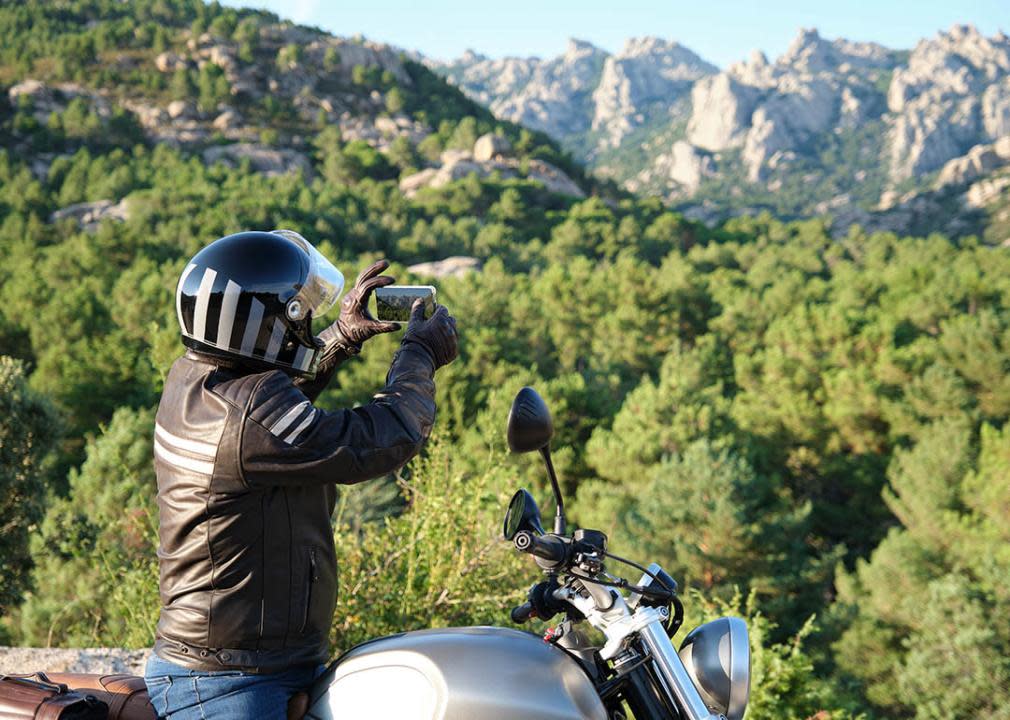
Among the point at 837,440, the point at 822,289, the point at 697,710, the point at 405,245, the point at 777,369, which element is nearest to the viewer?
the point at 697,710

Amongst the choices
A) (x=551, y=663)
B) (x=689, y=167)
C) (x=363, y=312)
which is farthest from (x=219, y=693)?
(x=689, y=167)

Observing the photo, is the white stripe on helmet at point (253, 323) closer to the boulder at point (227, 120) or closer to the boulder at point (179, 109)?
the boulder at point (227, 120)

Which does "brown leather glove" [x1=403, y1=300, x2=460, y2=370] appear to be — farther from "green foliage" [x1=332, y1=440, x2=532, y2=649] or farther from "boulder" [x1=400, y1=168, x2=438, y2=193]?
"boulder" [x1=400, y1=168, x2=438, y2=193]

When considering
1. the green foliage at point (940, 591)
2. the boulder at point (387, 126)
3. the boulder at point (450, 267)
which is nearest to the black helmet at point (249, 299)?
the green foliage at point (940, 591)

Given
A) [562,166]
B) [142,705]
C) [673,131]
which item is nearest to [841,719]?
[142,705]

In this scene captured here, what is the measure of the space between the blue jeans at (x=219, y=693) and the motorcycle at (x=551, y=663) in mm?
49

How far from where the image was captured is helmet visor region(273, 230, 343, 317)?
1922 mm

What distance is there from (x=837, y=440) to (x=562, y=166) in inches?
2163

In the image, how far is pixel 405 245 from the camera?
44656 millimetres

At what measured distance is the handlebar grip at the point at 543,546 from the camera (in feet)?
5.78

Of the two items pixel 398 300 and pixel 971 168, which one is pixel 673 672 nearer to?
pixel 398 300

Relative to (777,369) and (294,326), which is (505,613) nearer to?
(294,326)

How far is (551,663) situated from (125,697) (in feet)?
3.20

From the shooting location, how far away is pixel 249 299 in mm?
1848
